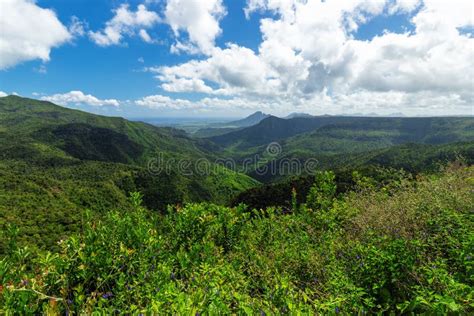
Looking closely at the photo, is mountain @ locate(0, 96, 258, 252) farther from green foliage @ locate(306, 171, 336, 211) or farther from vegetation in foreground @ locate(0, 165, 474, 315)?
vegetation in foreground @ locate(0, 165, 474, 315)

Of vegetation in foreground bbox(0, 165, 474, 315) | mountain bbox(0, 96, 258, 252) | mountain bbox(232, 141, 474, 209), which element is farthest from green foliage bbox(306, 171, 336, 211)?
mountain bbox(0, 96, 258, 252)

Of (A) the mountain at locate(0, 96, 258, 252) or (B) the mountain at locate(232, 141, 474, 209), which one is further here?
(A) the mountain at locate(0, 96, 258, 252)

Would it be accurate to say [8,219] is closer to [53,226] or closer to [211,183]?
[53,226]

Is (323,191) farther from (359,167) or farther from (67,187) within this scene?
(67,187)

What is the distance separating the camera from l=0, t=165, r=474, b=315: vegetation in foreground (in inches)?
107

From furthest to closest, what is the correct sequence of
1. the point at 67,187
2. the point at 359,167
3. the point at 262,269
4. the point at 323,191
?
the point at 67,187 < the point at 359,167 < the point at 323,191 < the point at 262,269

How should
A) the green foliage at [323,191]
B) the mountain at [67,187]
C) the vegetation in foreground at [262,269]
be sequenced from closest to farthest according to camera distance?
the vegetation in foreground at [262,269]
the green foliage at [323,191]
the mountain at [67,187]

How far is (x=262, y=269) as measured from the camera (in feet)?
14.3

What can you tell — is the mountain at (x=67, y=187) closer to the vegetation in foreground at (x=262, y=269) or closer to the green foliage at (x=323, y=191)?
the green foliage at (x=323, y=191)

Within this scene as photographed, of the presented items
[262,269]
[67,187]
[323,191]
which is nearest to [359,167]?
[323,191]

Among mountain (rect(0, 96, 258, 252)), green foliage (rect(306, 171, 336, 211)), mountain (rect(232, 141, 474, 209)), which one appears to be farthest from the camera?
mountain (rect(0, 96, 258, 252))

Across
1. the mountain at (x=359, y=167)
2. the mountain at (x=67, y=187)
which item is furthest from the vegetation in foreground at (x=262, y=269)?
the mountain at (x=67, y=187)

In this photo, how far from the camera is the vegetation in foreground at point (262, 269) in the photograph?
2.73 metres

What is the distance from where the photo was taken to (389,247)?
12.0 ft
